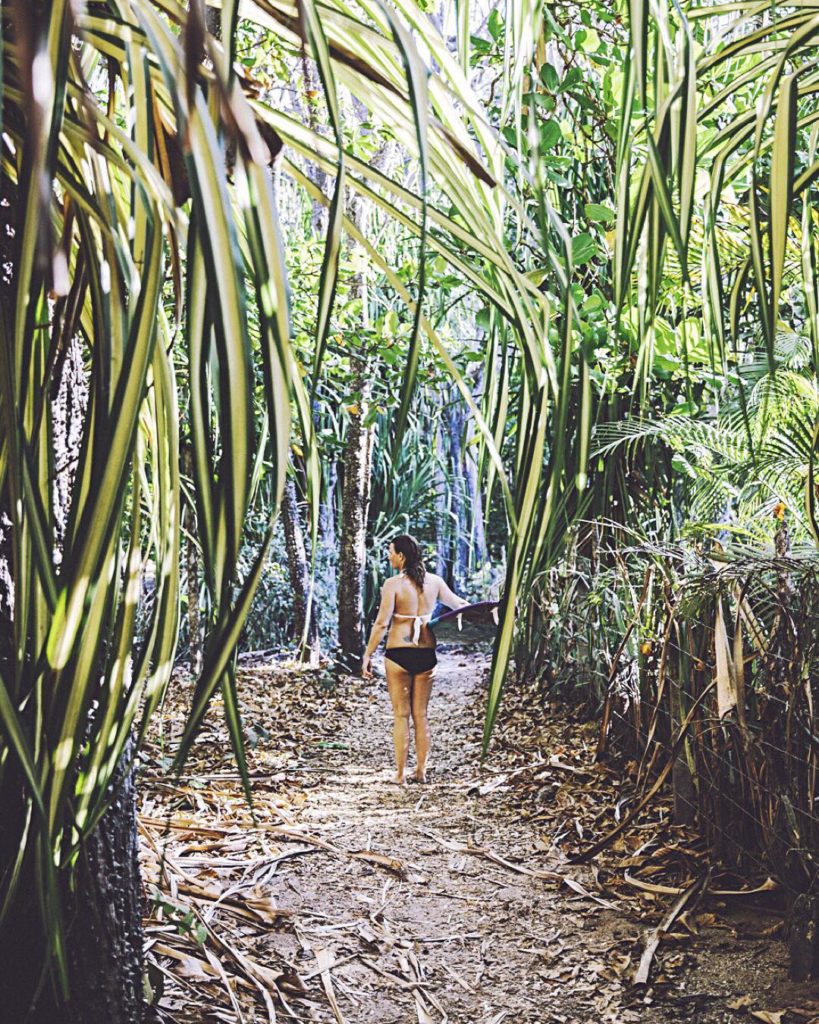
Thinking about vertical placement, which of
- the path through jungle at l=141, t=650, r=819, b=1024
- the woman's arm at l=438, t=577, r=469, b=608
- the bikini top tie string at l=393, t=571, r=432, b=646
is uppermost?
the woman's arm at l=438, t=577, r=469, b=608

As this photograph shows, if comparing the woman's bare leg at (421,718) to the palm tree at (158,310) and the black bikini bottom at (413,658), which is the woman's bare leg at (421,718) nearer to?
the black bikini bottom at (413,658)

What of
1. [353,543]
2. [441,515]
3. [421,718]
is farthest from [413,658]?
[441,515]

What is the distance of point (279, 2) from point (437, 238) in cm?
26

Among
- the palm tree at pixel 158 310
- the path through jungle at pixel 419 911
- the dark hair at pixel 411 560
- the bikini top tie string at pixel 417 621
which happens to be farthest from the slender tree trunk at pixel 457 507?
the palm tree at pixel 158 310

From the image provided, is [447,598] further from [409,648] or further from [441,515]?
[441,515]

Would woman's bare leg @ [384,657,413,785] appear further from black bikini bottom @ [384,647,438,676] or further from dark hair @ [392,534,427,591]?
dark hair @ [392,534,427,591]

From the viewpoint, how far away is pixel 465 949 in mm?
2545

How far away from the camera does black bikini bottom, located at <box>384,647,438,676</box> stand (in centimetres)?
433

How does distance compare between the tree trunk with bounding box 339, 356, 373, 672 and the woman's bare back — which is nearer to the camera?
the woman's bare back

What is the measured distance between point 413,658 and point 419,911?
1.63m

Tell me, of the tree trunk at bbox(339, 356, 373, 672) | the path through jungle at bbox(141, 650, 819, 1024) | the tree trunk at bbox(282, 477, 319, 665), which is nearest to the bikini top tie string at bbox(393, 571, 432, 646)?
the path through jungle at bbox(141, 650, 819, 1024)

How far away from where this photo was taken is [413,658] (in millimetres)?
4332

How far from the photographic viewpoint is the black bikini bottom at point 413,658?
433 cm

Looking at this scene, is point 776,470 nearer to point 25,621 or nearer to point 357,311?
point 25,621
